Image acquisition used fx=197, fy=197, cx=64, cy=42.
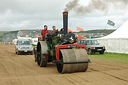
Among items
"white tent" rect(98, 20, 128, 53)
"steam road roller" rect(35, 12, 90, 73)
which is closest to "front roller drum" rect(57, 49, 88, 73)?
"steam road roller" rect(35, 12, 90, 73)

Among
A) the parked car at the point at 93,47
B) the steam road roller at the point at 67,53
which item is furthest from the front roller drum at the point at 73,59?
the parked car at the point at 93,47

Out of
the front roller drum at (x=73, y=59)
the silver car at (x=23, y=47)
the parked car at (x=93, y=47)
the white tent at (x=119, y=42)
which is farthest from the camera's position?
the silver car at (x=23, y=47)

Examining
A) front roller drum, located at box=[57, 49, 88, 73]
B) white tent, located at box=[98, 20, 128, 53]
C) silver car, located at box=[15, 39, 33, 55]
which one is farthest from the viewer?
silver car, located at box=[15, 39, 33, 55]

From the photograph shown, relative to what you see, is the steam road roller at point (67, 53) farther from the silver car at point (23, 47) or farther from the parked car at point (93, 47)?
the silver car at point (23, 47)

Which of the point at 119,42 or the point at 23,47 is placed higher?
the point at 119,42

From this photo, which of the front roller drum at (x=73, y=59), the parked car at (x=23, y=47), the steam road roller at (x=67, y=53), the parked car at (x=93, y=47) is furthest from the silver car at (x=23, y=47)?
the front roller drum at (x=73, y=59)

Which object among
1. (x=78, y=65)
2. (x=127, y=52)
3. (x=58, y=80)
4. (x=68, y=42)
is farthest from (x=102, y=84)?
(x=127, y=52)

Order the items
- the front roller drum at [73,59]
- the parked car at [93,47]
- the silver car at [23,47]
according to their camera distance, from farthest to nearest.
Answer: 1. the silver car at [23,47]
2. the parked car at [93,47]
3. the front roller drum at [73,59]

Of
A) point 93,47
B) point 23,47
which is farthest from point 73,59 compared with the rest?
point 23,47

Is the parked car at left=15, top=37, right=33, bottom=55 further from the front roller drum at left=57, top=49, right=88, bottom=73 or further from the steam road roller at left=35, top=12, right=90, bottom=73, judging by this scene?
the front roller drum at left=57, top=49, right=88, bottom=73

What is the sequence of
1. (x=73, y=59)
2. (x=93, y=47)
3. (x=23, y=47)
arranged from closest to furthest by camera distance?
(x=73, y=59) < (x=93, y=47) < (x=23, y=47)

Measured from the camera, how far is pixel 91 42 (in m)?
21.8

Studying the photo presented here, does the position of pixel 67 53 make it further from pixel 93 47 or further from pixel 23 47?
pixel 23 47

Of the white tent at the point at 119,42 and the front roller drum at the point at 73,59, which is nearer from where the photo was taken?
the front roller drum at the point at 73,59
